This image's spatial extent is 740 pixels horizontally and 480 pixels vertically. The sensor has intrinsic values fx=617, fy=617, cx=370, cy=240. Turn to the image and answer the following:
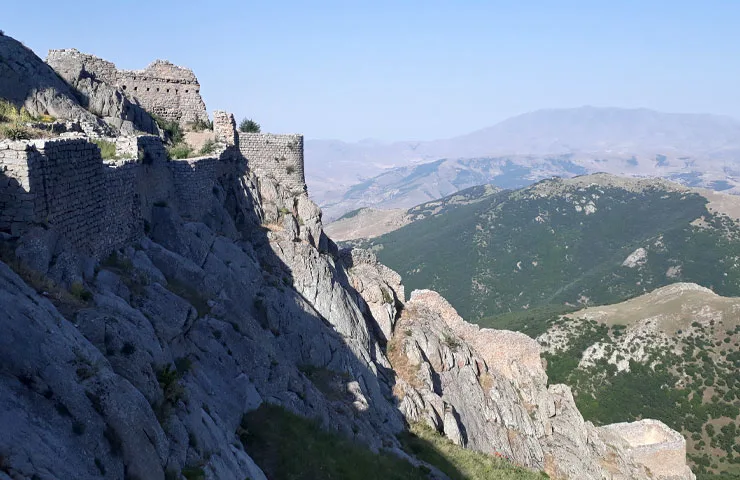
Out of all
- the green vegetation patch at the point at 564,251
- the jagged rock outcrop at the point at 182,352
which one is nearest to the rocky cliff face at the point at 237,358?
the jagged rock outcrop at the point at 182,352

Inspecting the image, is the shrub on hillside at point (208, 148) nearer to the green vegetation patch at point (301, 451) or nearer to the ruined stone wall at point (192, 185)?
the ruined stone wall at point (192, 185)

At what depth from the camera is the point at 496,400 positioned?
26094 millimetres

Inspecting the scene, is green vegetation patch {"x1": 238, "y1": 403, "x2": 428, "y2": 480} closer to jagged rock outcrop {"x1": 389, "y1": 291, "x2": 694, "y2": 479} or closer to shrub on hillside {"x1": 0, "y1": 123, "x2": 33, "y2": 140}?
shrub on hillside {"x1": 0, "y1": 123, "x2": 33, "y2": 140}

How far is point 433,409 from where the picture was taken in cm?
2239

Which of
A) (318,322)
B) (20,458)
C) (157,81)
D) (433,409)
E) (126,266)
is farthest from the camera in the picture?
(157,81)

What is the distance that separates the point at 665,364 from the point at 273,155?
42.0m

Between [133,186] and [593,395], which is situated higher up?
[133,186]

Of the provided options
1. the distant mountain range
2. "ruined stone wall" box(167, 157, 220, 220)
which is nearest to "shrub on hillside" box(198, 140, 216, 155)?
"ruined stone wall" box(167, 157, 220, 220)

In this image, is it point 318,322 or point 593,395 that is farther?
point 593,395

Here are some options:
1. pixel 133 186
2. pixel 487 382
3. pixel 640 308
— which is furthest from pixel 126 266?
pixel 640 308

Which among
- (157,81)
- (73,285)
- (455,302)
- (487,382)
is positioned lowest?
(455,302)

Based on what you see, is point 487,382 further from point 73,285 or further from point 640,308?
point 640,308

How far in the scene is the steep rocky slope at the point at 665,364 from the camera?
45.2 metres

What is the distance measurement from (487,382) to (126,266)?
18.3 m
